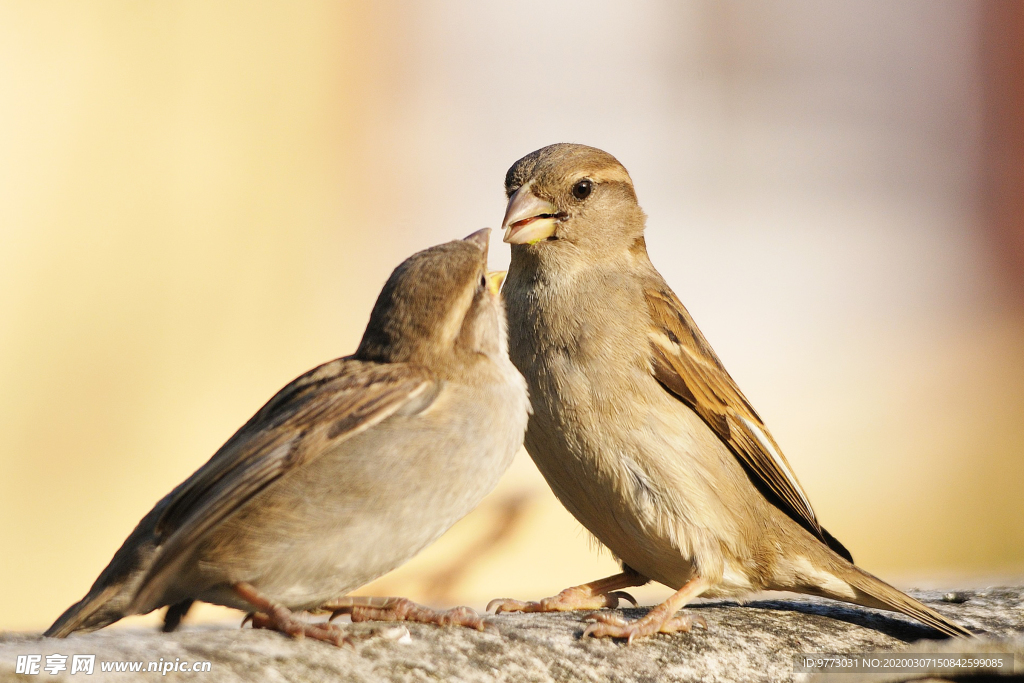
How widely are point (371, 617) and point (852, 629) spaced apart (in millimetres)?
1449

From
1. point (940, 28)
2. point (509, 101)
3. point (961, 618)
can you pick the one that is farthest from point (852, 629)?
point (940, 28)

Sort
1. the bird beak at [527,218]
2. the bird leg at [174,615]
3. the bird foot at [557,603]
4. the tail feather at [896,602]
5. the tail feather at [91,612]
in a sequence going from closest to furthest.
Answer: the tail feather at [91,612] < the bird leg at [174,615] < the tail feather at [896,602] < the bird foot at [557,603] < the bird beak at [527,218]

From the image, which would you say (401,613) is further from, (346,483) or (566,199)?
(566,199)

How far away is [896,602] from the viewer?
9.95ft

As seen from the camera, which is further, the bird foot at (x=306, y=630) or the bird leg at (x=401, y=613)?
the bird leg at (x=401, y=613)

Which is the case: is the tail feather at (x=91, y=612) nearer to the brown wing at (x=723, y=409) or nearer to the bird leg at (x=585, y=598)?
the bird leg at (x=585, y=598)

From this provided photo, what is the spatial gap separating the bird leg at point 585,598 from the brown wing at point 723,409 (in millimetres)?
550

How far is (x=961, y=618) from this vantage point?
305 cm

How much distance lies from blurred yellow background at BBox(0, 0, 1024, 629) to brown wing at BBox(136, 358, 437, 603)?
2082 millimetres

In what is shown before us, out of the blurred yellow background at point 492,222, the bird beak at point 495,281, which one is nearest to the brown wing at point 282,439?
the bird beak at point 495,281

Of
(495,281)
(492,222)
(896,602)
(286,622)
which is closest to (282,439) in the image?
(286,622)

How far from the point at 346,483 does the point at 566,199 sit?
1646mm

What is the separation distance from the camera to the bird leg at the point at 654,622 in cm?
269

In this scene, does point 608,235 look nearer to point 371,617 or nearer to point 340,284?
point 371,617
